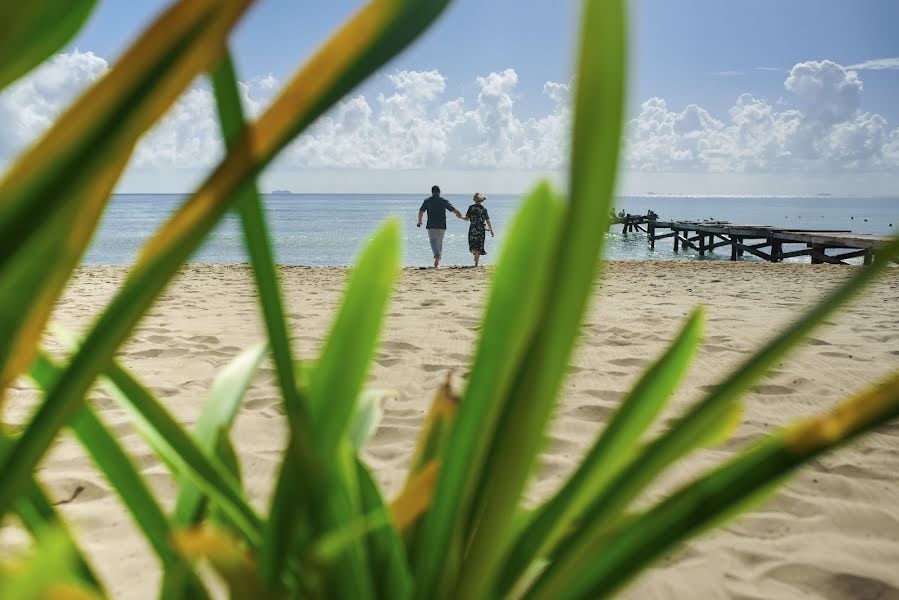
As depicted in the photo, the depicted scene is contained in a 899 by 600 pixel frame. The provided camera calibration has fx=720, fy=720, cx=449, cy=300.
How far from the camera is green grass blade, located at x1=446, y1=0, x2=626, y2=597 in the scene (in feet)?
0.95

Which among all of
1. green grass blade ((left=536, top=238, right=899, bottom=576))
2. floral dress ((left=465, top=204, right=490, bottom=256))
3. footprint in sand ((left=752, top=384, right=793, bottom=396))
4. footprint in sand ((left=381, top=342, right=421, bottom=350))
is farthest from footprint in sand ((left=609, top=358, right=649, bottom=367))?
floral dress ((left=465, top=204, right=490, bottom=256))

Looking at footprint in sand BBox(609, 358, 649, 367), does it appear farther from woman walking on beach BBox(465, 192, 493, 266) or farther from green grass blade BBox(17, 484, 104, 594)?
woman walking on beach BBox(465, 192, 493, 266)

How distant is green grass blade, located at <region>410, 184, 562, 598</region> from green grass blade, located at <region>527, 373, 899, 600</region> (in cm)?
7

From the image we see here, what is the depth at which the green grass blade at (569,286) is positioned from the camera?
0.95ft

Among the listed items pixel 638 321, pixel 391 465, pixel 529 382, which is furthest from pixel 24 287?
pixel 638 321

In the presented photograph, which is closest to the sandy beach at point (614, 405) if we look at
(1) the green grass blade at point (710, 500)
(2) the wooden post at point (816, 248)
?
(1) the green grass blade at point (710, 500)

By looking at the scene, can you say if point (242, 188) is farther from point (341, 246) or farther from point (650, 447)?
point (341, 246)

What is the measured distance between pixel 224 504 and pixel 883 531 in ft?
7.04

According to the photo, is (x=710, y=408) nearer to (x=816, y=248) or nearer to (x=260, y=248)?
(x=260, y=248)

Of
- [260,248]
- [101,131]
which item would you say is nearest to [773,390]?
[260,248]

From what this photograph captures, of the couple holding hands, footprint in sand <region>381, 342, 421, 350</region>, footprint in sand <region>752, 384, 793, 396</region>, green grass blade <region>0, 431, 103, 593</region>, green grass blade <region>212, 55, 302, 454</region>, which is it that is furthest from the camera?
the couple holding hands

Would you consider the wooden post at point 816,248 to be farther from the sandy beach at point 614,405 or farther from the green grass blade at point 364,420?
the green grass blade at point 364,420

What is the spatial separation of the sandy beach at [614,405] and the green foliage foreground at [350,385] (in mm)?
99

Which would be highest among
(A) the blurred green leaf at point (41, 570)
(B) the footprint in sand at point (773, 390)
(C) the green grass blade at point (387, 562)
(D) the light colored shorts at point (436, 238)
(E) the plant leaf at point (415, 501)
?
(A) the blurred green leaf at point (41, 570)
